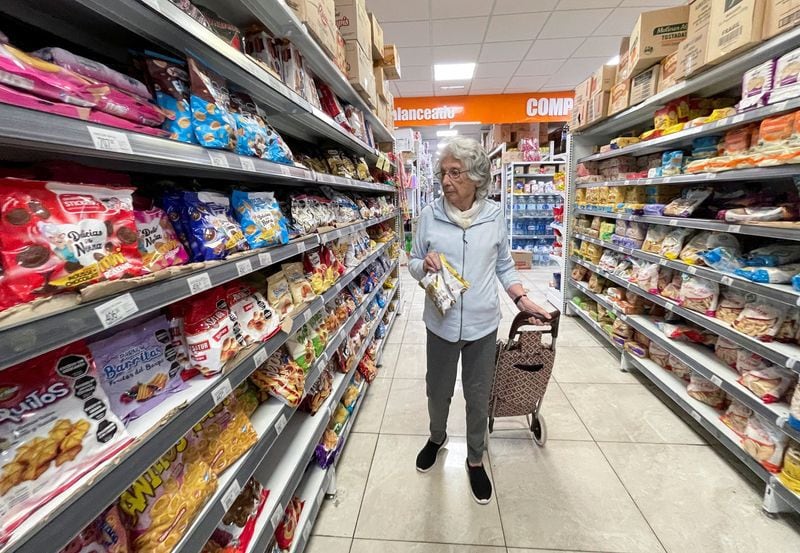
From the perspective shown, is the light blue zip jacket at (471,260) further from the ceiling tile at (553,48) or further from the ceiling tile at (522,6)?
the ceiling tile at (553,48)

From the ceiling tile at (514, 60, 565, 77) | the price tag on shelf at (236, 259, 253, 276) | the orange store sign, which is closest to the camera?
the price tag on shelf at (236, 259, 253, 276)

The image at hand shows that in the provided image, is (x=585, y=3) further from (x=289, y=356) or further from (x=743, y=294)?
(x=289, y=356)

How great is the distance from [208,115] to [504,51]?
6524mm

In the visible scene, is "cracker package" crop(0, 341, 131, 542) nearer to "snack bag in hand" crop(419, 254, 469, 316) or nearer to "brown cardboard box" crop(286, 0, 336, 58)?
"snack bag in hand" crop(419, 254, 469, 316)

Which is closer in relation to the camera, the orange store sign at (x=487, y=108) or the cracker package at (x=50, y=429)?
the cracker package at (x=50, y=429)

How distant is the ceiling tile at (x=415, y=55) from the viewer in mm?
5891

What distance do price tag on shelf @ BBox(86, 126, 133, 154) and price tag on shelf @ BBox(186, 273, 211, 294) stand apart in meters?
0.30

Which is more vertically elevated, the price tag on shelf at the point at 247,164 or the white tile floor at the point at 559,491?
the price tag on shelf at the point at 247,164

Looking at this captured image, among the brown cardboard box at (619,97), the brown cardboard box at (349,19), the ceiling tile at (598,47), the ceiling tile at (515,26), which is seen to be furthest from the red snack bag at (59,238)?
the ceiling tile at (598,47)

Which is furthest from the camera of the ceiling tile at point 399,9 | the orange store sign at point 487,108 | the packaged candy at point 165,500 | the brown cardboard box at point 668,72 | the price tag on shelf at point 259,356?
the orange store sign at point 487,108

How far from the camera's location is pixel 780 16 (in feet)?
5.23

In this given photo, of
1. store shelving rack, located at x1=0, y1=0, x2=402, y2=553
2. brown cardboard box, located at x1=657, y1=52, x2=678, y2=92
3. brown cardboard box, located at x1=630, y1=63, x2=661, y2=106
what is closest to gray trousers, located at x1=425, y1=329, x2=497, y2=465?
store shelving rack, located at x1=0, y1=0, x2=402, y2=553

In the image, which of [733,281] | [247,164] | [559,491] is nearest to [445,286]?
[247,164]

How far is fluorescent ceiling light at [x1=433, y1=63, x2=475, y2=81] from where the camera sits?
6676mm
